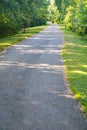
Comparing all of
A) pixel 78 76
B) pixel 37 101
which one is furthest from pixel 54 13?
pixel 37 101

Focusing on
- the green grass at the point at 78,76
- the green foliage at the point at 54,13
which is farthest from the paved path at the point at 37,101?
the green foliage at the point at 54,13

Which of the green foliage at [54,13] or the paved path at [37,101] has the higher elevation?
the paved path at [37,101]

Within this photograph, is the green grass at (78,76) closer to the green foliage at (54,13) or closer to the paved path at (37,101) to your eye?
the paved path at (37,101)

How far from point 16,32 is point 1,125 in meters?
34.8

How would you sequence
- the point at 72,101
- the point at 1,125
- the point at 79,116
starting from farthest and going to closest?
the point at 72,101, the point at 79,116, the point at 1,125

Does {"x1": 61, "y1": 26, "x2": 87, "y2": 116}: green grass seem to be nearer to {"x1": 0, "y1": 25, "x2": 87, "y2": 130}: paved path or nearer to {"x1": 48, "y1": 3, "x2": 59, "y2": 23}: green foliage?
{"x1": 0, "y1": 25, "x2": 87, "y2": 130}: paved path

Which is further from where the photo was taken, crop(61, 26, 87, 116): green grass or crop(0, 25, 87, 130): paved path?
crop(61, 26, 87, 116): green grass

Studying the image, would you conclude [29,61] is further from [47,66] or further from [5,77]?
[5,77]

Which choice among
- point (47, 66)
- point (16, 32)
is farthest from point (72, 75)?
point (16, 32)

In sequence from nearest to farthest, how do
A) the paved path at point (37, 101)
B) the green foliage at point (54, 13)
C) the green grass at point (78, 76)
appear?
1. the paved path at point (37, 101)
2. the green grass at point (78, 76)
3. the green foliage at point (54, 13)

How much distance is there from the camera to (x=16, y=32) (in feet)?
133

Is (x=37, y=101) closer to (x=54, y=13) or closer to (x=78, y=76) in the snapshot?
(x=78, y=76)

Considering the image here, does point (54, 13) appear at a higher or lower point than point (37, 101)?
lower

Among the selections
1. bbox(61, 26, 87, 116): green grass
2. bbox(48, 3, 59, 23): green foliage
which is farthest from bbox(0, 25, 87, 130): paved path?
bbox(48, 3, 59, 23): green foliage
